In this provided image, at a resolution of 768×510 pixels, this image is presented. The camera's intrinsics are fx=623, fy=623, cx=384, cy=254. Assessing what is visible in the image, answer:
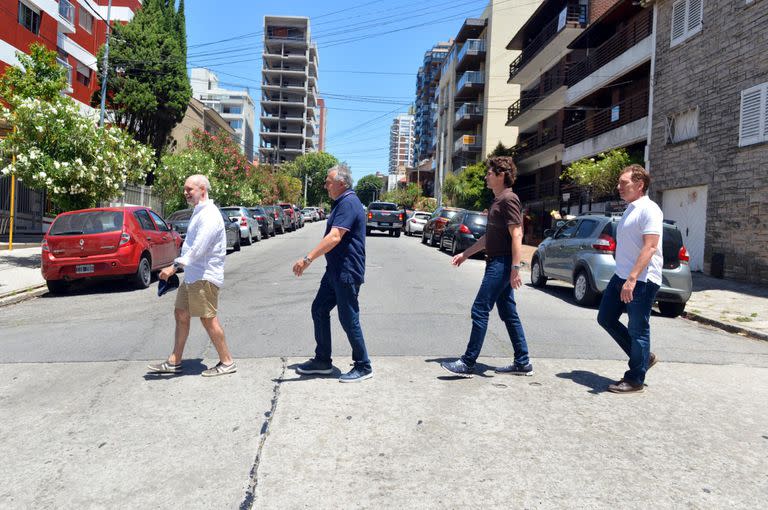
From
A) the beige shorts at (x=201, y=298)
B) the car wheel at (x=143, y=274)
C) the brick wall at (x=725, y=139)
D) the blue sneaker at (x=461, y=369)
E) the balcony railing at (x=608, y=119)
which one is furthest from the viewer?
the balcony railing at (x=608, y=119)

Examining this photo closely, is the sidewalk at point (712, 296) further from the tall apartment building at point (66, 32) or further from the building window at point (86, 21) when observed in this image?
the building window at point (86, 21)

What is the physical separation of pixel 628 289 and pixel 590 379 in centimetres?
108

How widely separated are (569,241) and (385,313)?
4.26 meters

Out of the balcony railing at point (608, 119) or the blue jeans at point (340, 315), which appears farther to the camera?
the balcony railing at point (608, 119)

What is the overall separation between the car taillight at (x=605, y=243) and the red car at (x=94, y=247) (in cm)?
819

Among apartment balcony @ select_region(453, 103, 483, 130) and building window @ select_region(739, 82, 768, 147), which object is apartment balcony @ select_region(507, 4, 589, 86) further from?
building window @ select_region(739, 82, 768, 147)

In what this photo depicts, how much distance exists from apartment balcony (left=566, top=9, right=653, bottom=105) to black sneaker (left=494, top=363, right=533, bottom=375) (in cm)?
1896

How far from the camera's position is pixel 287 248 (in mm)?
23000

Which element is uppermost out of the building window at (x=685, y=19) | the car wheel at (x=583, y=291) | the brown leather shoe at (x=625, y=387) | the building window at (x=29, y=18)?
the building window at (x=29, y=18)

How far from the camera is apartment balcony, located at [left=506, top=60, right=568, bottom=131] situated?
31828mm

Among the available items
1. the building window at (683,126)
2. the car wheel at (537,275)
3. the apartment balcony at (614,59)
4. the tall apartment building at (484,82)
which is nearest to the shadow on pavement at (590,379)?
the car wheel at (537,275)

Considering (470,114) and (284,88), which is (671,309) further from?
(284,88)

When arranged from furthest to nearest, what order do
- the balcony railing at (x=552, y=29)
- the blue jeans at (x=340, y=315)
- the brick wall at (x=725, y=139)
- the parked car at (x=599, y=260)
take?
the balcony railing at (x=552, y=29)
the brick wall at (x=725, y=139)
the parked car at (x=599, y=260)
the blue jeans at (x=340, y=315)

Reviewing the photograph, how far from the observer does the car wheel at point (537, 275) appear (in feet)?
43.2
